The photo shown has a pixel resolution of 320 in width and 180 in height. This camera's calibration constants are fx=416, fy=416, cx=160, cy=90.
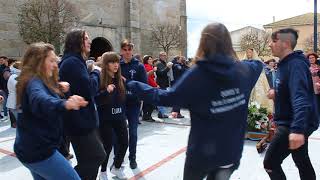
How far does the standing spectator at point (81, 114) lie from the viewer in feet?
12.9

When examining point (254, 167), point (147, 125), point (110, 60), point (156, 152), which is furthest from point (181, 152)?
point (147, 125)

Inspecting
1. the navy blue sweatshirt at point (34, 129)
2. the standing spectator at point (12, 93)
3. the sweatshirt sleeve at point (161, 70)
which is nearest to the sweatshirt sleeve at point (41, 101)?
the navy blue sweatshirt at point (34, 129)

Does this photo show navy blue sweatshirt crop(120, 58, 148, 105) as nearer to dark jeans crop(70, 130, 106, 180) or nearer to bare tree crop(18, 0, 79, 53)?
dark jeans crop(70, 130, 106, 180)

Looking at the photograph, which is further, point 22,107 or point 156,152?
point 156,152

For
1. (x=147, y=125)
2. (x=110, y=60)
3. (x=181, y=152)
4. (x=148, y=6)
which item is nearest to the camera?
(x=110, y=60)

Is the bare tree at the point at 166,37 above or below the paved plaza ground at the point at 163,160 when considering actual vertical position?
above

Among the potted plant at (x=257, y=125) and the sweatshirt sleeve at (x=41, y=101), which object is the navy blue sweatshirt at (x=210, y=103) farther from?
the potted plant at (x=257, y=125)

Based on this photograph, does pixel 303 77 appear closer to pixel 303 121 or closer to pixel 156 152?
pixel 303 121

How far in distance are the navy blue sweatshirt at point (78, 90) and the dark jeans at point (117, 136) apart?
1.16 m

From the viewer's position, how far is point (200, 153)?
9.28ft

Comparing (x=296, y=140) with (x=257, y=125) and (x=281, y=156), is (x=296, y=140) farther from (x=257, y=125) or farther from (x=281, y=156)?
(x=257, y=125)

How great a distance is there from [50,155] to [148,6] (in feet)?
76.4

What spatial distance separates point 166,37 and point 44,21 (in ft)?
32.5

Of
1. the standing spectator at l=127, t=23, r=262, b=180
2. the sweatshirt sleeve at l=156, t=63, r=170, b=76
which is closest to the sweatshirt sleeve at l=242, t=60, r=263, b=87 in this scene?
the standing spectator at l=127, t=23, r=262, b=180
